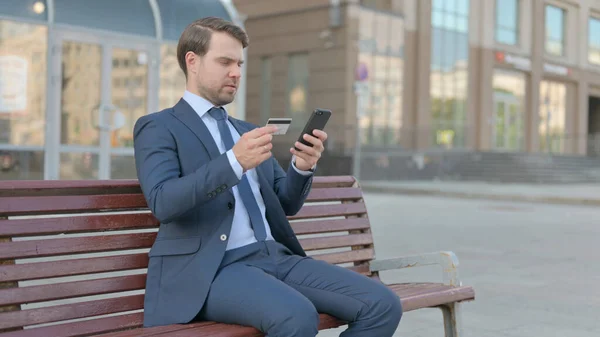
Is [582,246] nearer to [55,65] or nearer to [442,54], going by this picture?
[55,65]

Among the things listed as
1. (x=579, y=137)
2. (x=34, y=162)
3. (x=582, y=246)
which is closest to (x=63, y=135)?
(x=34, y=162)

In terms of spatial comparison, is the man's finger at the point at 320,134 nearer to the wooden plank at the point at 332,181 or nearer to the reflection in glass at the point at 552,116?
the wooden plank at the point at 332,181

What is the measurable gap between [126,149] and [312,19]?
17901 mm

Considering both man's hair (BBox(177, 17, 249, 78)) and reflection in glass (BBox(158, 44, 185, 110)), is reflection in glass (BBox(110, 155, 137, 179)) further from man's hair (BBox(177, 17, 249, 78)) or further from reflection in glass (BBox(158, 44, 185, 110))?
man's hair (BBox(177, 17, 249, 78))

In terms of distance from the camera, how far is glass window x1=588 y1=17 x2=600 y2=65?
4525 cm

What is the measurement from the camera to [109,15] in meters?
15.0

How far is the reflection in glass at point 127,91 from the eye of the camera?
1530 centimetres

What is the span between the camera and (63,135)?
1467 centimetres

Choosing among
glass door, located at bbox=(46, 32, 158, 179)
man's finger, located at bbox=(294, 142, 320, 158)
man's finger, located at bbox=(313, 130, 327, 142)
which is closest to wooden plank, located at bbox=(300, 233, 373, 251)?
man's finger, located at bbox=(294, 142, 320, 158)

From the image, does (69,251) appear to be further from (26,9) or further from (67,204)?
(26,9)

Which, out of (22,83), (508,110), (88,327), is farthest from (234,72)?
(508,110)

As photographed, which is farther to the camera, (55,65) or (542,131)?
(542,131)

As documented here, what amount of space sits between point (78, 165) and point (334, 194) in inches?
447

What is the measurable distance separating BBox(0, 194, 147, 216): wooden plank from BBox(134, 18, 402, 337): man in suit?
23 cm
